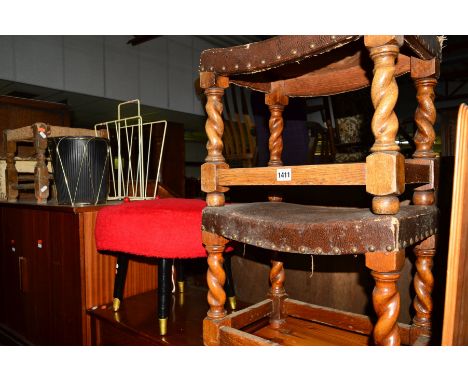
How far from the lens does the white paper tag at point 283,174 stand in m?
0.90

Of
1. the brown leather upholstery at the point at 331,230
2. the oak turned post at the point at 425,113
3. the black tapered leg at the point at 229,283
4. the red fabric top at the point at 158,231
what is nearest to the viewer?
the brown leather upholstery at the point at 331,230

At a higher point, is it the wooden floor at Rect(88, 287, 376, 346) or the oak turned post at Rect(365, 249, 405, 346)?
the oak turned post at Rect(365, 249, 405, 346)

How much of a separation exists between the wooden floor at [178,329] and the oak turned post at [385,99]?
0.70 meters

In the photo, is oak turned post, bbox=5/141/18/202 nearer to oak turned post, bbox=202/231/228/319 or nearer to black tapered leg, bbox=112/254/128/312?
black tapered leg, bbox=112/254/128/312

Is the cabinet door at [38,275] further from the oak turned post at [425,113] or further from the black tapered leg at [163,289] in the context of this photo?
the oak turned post at [425,113]

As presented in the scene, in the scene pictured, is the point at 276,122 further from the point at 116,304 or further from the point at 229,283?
the point at 116,304

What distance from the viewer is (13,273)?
2061 millimetres

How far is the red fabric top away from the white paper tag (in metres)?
0.46

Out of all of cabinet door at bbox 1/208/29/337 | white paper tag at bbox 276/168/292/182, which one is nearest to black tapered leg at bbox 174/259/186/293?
cabinet door at bbox 1/208/29/337

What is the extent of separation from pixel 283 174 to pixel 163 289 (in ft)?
2.33

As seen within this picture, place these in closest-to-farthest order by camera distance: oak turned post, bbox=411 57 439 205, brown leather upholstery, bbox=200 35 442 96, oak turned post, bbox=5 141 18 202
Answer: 1. brown leather upholstery, bbox=200 35 442 96
2. oak turned post, bbox=411 57 439 205
3. oak turned post, bbox=5 141 18 202

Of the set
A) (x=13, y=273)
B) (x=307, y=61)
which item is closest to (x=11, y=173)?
(x=13, y=273)

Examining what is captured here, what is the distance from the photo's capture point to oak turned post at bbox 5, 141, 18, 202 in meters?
2.41

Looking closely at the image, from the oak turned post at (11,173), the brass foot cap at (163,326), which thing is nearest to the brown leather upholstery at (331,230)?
the brass foot cap at (163,326)
